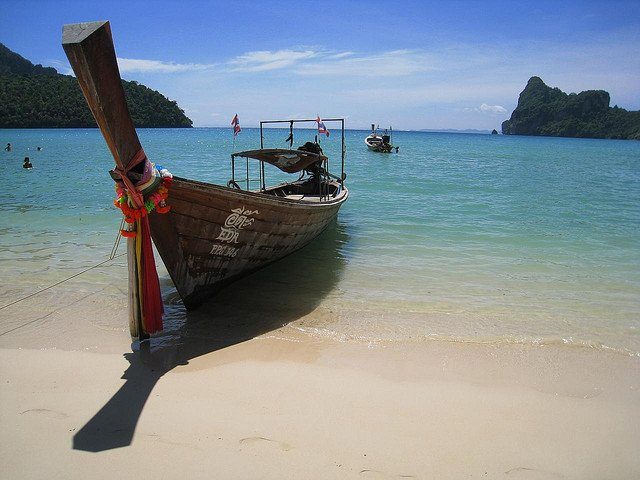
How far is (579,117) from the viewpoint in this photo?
4993 inches

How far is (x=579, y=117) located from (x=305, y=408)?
14929cm

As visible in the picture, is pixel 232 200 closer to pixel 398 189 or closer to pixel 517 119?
pixel 398 189

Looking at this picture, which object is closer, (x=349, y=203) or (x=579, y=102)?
(x=349, y=203)

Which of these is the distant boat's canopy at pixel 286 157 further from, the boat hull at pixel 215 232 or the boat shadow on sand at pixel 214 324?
the boat shadow on sand at pixel 214 324

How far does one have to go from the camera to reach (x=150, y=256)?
14.7ft

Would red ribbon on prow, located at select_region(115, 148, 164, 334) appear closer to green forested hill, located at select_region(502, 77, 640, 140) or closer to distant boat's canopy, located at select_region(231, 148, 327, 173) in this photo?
distant boat's canopy, located at select_region(231, 148, 327, 173)

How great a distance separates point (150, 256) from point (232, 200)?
3.92ft

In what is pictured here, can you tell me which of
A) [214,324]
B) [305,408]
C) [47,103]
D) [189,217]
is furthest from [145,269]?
[47,103]

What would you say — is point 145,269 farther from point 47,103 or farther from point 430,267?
point 47,103

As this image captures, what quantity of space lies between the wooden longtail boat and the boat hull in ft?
0.03

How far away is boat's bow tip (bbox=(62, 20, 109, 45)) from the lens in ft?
10.8

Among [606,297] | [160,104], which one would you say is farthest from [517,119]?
[606,297]

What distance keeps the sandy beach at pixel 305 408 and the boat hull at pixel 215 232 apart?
33.4 inches

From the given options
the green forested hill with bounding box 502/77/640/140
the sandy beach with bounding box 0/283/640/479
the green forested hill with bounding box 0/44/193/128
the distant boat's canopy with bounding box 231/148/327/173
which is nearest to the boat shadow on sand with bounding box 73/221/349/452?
the sandy beach with bounding box 0/283/640/479
